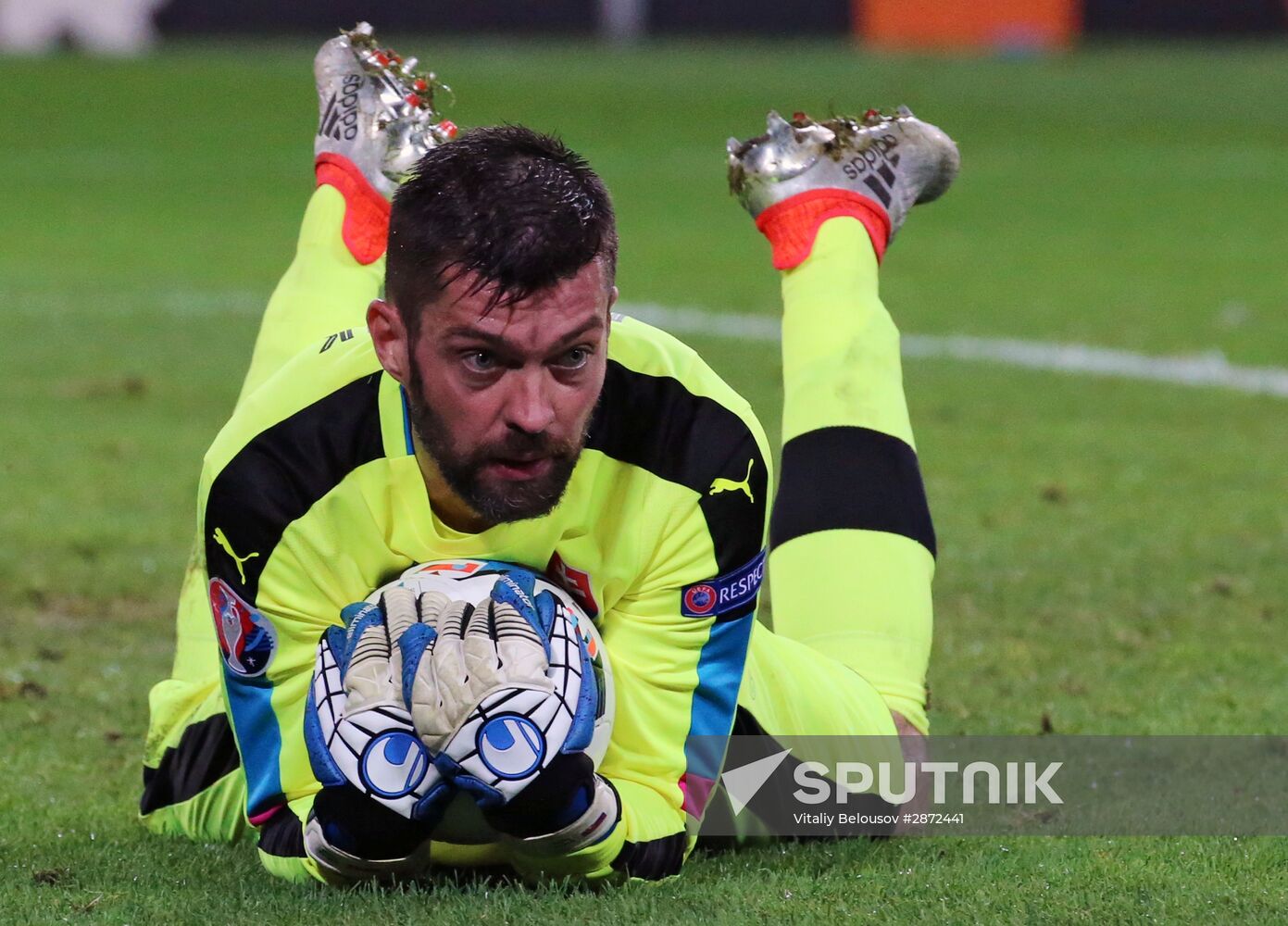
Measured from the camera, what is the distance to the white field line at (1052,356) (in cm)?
850

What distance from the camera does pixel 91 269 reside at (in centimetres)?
1165

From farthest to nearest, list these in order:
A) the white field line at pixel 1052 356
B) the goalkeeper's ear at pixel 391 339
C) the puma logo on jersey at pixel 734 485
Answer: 1. the white field line at pixel 1052 356
2. the puma logo on jersey at pixel 734 485
3. the goalkeeper's ear at pixel 391 339

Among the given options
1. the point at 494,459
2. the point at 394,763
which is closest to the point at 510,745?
the point at 394,763

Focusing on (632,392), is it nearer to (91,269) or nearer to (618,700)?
(618,700)

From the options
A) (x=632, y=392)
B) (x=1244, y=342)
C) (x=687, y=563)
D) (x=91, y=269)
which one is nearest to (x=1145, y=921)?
(x=687, y=563)

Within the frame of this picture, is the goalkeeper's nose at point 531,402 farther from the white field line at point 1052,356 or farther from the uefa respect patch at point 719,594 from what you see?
the white field line at point 1052,356

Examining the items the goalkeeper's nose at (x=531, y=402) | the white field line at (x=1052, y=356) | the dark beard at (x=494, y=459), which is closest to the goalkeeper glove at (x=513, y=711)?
the dark beard at (x=494, y=459)

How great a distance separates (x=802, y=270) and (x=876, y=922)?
5.42 feet

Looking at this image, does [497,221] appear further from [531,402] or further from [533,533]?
[533,533]

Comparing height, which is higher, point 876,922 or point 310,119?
point 876,922

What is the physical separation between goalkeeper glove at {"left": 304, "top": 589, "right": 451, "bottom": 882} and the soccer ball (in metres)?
0.08

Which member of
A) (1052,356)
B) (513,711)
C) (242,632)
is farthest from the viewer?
(1052,356)

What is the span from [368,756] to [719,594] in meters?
0.63

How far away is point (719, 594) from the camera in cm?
325
